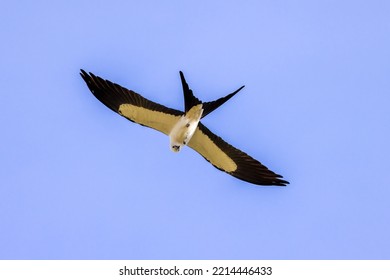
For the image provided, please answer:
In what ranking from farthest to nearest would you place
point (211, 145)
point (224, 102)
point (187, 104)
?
point (211, 145), point (187, 104), point (224, 102)

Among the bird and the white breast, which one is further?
the bird

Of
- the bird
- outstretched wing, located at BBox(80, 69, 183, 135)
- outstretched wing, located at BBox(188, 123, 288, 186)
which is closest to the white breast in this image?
the bird

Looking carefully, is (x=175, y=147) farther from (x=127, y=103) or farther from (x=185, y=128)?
(x=127, y=103)

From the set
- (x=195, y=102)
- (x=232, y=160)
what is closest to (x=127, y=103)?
(x=195, y=102)

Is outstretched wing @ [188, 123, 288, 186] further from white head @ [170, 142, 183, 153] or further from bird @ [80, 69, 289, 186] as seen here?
white head @ [170, 142, 183, 153]

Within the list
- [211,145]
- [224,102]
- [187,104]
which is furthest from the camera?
[211,145]
